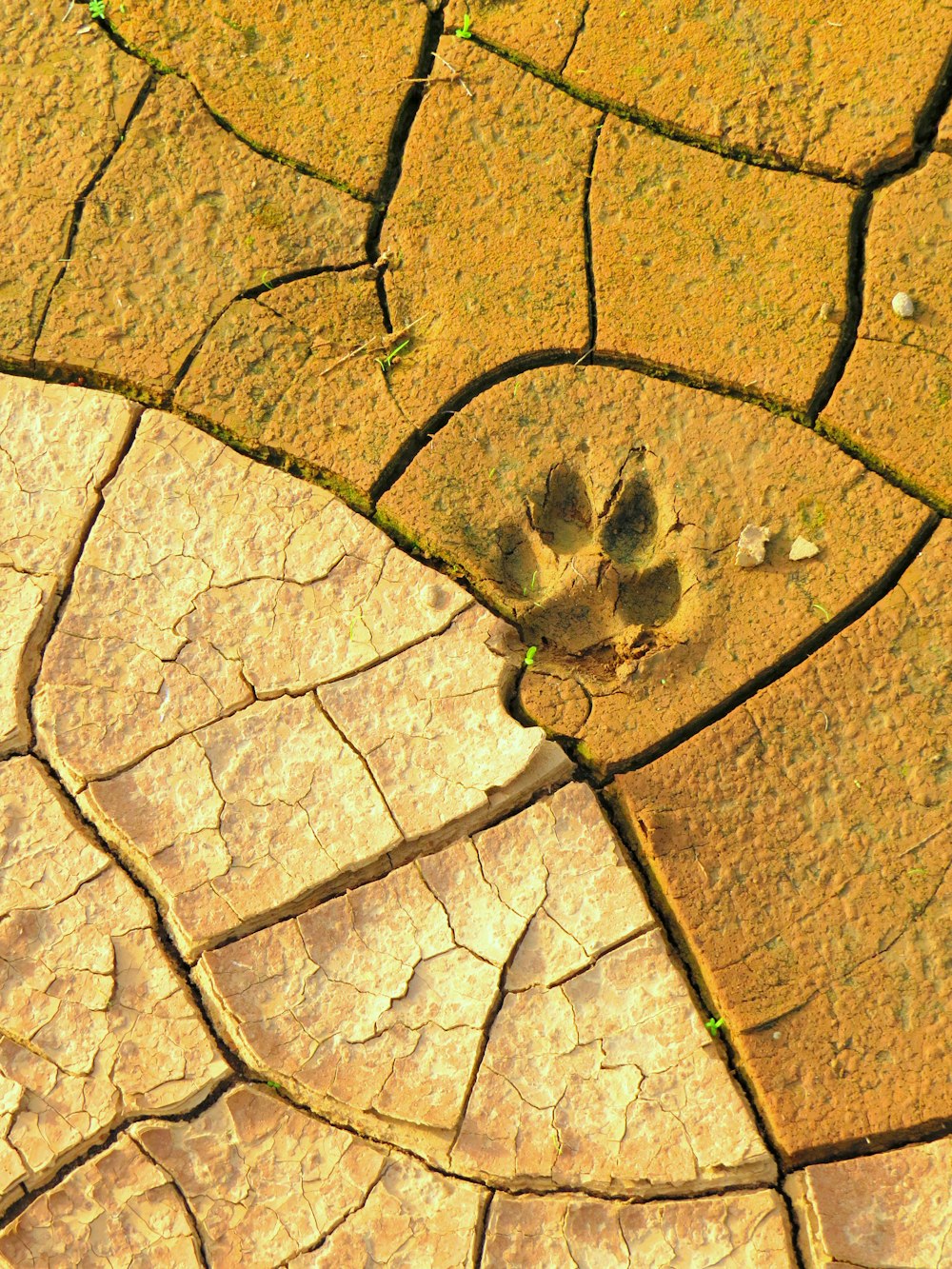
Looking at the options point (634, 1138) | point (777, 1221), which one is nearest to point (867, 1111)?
point (777, 1221)

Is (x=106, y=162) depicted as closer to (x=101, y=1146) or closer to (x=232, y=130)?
(x=232, y=130)

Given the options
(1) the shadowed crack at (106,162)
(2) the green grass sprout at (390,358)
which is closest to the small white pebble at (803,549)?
(2) the green grass sprout at (390,358)

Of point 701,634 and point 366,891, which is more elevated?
point 701,634

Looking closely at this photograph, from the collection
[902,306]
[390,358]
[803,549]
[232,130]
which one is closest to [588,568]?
[803,549]

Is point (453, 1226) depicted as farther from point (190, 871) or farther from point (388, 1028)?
point (190, 871)

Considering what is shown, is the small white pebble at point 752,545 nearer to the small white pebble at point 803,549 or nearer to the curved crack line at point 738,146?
the small white pebble at point 803,549

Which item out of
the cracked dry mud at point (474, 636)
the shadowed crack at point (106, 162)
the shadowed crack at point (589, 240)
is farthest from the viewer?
the shadowed crack at point (106, 162)

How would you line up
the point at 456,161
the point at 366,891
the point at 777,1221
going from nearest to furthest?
1. the point at 777,1221
2. the point at 366,891
3. the point at 456,161

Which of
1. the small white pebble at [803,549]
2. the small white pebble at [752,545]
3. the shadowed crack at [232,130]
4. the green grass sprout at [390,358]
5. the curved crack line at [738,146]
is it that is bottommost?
the small white pebble at [803,549]
